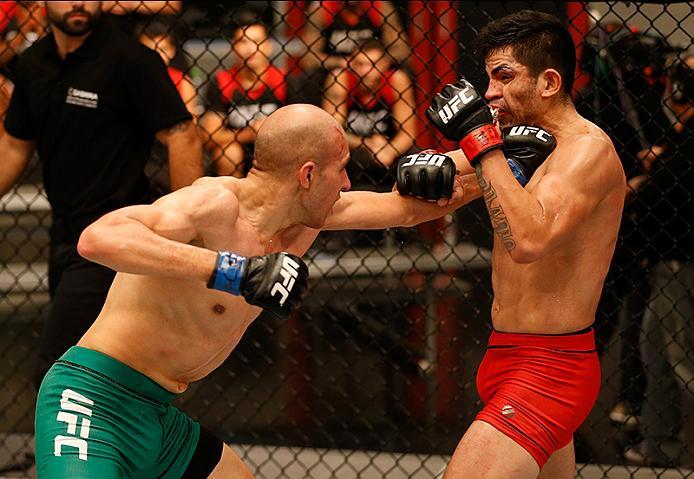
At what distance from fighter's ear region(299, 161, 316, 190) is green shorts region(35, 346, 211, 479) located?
0.61 meters

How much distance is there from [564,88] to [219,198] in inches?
37.3

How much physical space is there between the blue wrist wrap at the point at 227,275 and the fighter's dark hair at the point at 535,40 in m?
0.94

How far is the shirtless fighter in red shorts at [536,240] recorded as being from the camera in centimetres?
269

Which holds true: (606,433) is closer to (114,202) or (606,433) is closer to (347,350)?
(347,350)

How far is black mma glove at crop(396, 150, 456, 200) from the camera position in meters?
2.94

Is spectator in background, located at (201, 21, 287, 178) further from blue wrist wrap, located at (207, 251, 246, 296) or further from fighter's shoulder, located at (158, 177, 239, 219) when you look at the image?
blue wrist wrap, located at (207, 251, 246, 296)

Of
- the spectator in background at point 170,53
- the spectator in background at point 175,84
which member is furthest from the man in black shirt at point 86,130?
the spectator in background at point 170,53

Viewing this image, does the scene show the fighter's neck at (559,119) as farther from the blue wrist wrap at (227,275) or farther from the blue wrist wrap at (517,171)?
the blue wrist wrap at (227,275)

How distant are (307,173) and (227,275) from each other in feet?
1.38

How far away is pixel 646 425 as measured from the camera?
420 centimetres

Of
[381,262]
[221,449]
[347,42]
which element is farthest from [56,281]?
[347,42]

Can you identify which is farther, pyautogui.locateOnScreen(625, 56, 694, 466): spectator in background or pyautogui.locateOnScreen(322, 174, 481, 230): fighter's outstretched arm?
pyautogui.locateOnScreen(625, 56, 694, 466): spectator in background

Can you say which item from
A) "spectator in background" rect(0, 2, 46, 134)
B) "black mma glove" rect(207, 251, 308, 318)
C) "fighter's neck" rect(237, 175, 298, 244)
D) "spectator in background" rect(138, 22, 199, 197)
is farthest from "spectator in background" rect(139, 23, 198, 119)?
"black mma glove" rect(207, 251, 308, 318)

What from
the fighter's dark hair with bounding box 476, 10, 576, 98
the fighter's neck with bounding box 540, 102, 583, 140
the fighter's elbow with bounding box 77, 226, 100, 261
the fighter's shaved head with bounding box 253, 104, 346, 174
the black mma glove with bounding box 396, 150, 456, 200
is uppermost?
the fighter's dark hair with bounding box 476, 10, 576, 98
